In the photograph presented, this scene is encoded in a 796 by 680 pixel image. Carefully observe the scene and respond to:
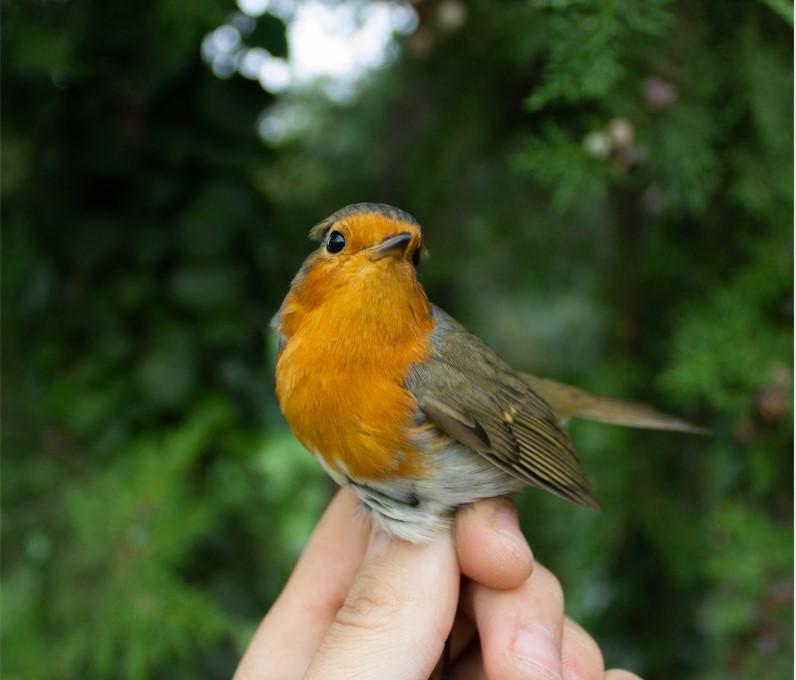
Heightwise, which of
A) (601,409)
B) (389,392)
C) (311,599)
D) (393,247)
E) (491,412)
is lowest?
(311,599)

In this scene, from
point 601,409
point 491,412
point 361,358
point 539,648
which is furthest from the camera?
point 601,409

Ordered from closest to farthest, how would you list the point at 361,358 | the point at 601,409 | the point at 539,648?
the point at 539,648 → the point at 361,358 → the point at 601,409

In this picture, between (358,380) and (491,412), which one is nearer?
(358,380)

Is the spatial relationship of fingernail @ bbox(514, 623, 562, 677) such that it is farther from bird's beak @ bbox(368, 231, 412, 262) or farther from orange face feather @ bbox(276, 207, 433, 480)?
bird's beak @ bbox(368, 231, 412, 262)

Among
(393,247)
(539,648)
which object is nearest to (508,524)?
(539,648)

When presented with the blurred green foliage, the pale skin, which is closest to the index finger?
the pale skin

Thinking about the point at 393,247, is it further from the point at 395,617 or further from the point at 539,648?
the point at 539,648

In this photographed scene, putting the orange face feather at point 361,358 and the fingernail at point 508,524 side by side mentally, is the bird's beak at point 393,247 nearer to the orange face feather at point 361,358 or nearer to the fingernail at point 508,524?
the orange face feather at point 361,358
